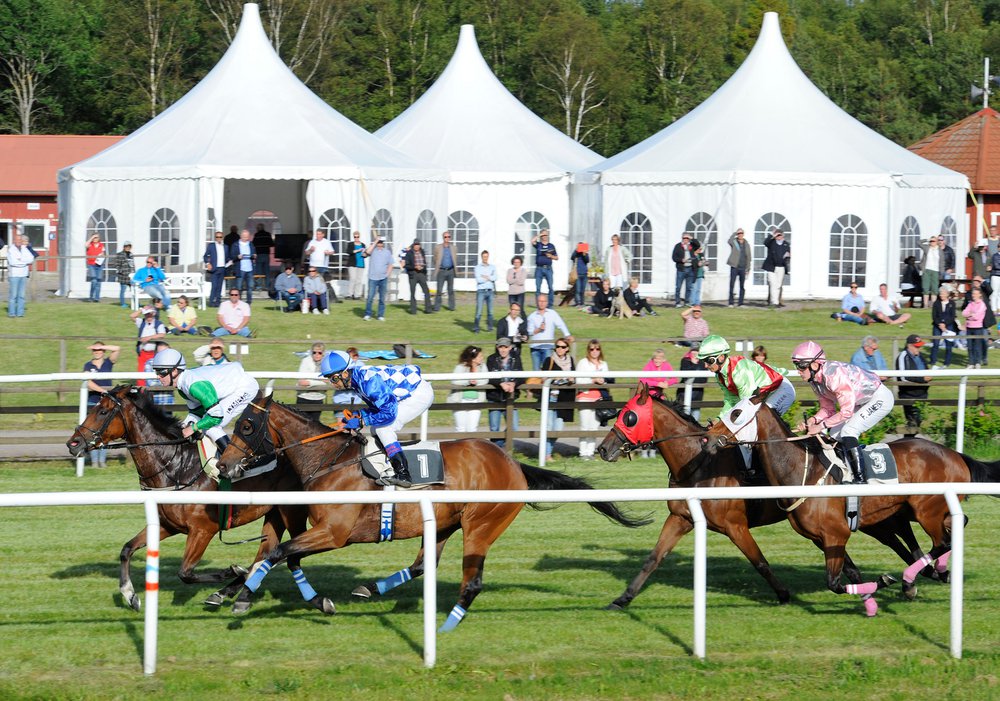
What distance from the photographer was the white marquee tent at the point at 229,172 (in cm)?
2539

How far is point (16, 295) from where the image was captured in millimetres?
22312

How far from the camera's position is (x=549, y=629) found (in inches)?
294

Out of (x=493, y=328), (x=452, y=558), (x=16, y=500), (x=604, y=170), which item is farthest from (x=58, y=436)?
(x=604, y=170)

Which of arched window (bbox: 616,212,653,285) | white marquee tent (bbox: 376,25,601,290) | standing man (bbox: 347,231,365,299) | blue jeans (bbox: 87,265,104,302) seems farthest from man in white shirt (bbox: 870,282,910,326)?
blue jeans (bbox: 87,265,104,302)

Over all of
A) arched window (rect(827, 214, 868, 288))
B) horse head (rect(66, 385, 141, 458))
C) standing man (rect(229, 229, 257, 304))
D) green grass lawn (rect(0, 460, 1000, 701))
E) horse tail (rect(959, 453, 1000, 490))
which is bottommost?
green grass lawn (rect(0, 460, 1000, 701))

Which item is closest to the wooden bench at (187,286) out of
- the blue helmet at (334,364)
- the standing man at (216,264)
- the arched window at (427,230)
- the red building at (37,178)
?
the standing man at (216,264)

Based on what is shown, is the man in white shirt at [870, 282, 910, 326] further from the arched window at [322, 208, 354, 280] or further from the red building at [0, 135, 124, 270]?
the red building at [0, 135, 124, 270]

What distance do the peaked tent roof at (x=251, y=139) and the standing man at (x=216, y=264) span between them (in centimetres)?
215

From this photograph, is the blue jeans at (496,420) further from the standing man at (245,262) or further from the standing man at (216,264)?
the standing man at (216,264)

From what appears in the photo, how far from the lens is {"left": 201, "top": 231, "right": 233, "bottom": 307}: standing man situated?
2312cm

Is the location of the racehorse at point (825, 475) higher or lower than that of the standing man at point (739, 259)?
lower

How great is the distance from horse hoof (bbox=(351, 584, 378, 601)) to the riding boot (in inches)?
27.5

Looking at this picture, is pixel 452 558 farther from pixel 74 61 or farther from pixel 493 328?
pixel 74 61

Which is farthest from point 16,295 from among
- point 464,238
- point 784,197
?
point 784,197
